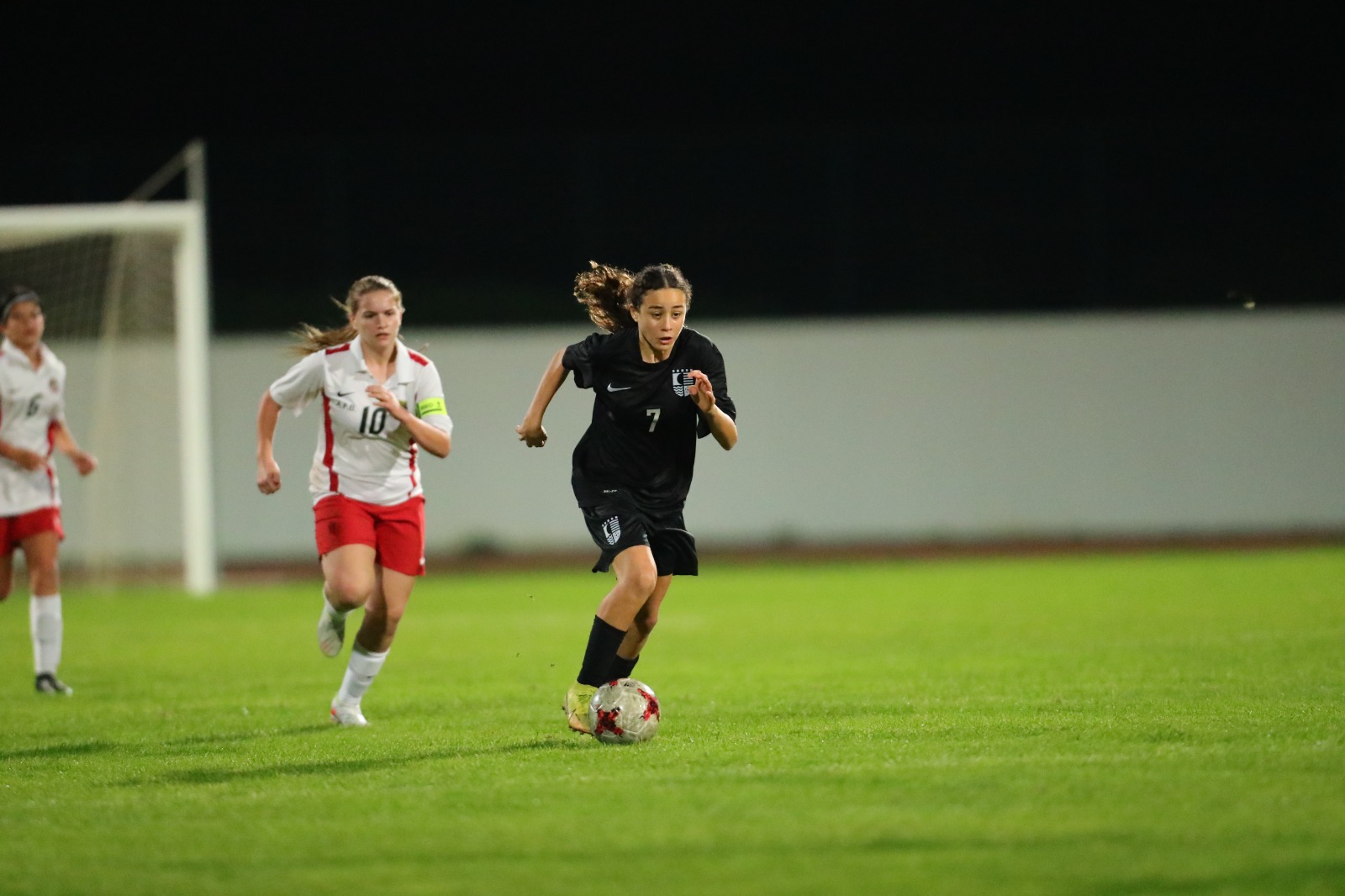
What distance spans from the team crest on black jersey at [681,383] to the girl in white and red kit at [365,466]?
1176 millimetres

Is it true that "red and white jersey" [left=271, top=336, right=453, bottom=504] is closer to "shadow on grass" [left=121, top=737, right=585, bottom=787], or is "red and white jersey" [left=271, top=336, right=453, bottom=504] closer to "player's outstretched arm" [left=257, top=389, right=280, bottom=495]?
"player's outstretched arm" [left=257, top=389, right=280, bottom=495]

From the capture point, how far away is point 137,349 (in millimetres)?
18734

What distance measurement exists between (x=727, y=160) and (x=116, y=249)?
11032mm

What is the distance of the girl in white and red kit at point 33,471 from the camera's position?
31.9 feet

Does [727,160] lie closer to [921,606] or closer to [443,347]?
[443,347]

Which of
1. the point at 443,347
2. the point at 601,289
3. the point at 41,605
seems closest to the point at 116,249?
the point at 443,347

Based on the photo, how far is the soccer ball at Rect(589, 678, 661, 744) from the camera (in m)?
6.74

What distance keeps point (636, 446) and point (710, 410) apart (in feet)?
1.93

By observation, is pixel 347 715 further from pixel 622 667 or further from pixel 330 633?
pixel 622 667

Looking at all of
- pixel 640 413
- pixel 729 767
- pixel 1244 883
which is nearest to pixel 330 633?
pixel 640 413

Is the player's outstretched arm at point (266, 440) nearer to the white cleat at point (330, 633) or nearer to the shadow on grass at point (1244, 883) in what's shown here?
the white cleat at point (330, 633)

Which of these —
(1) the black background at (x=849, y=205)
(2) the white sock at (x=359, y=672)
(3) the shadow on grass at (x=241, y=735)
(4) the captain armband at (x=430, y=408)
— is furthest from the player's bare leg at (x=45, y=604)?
(1) the black background at (x=849, y=205)

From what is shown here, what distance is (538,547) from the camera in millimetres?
24312

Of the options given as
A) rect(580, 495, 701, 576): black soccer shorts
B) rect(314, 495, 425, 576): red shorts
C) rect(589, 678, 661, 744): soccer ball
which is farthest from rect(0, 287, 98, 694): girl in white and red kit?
rect(589, 678, 661, 744): soccer ball
